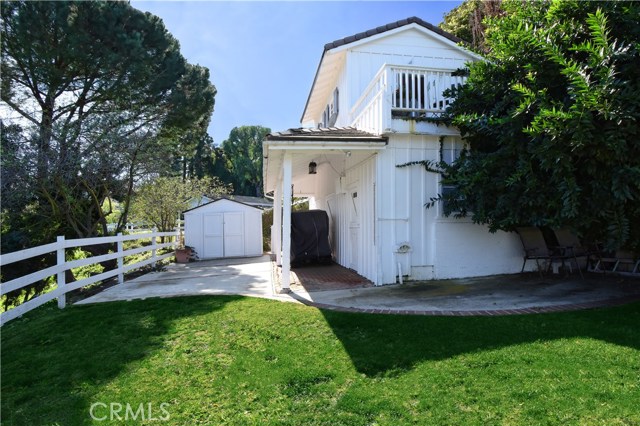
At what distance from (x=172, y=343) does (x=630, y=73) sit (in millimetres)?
6684

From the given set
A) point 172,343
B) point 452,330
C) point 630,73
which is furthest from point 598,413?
point 630,73

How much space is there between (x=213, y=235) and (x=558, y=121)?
12.5m

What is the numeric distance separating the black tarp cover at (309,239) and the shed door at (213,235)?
17.3 feet

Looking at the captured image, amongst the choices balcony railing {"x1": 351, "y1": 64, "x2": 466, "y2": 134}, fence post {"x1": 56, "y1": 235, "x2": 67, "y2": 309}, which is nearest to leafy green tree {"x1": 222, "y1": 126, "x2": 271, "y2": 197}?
balcony railing {"x1": 351, "y1": 64, "x2": 466, "y2": 134}

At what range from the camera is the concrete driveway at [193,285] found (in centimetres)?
659

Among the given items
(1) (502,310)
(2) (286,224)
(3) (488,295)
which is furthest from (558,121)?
(2) (286,224)

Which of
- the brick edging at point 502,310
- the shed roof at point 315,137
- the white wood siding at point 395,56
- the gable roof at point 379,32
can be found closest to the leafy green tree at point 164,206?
the gable roof at point 379,32

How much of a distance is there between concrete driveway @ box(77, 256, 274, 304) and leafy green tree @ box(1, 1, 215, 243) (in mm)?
3525

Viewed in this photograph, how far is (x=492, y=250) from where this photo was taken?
743 cm

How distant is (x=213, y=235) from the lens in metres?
14.6

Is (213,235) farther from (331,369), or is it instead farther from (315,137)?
(331,369)

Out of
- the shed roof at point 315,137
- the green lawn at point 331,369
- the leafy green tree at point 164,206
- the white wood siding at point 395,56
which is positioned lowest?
the green lawn at point 331,369

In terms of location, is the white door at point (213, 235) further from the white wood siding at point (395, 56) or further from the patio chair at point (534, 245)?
the patio chair at point (534, 245)

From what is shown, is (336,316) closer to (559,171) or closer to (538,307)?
(538,307)
